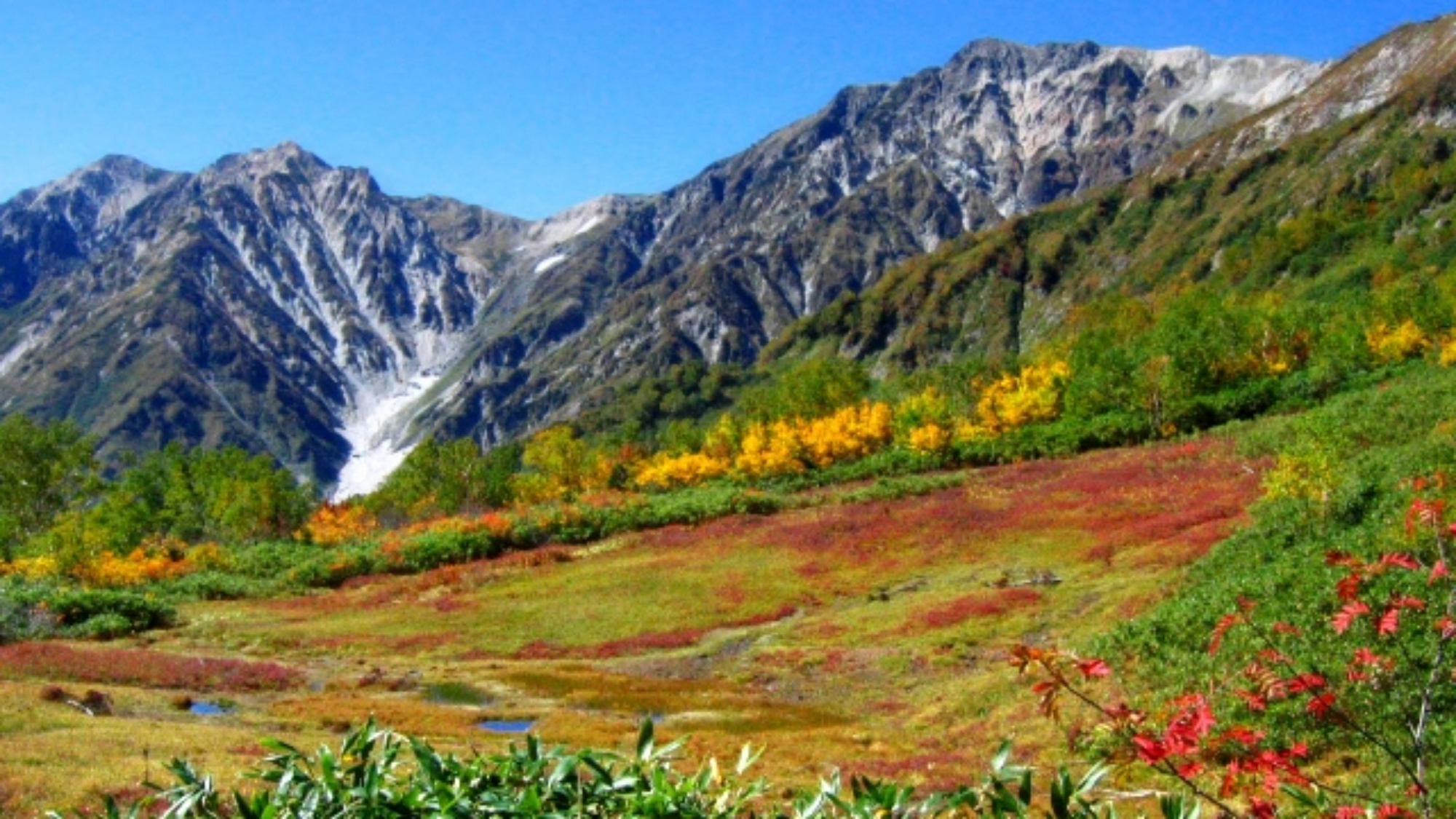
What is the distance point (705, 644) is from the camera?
43.1m

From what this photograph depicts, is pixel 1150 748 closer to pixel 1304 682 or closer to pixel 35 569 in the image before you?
pixel 1304 682

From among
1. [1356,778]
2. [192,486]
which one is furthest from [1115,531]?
[192,486]

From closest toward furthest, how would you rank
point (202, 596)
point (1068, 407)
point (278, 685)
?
point (278, 685), point (202, 596), point (1068, 407)

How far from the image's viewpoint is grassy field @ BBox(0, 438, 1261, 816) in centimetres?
2425

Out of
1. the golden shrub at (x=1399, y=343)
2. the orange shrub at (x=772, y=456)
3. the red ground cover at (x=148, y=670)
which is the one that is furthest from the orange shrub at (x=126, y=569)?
the golden shrub at (x=1399, y=343)

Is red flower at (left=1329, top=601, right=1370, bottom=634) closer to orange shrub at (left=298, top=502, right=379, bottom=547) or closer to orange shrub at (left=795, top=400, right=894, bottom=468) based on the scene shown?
orange shrub at (left=298, top=502, right=379, bottom=547)

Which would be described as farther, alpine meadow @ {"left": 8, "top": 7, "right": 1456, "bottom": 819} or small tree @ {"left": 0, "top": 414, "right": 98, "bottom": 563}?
small tree @ {"left": 0, "top": 414, "right": 98, "bottom": 563}

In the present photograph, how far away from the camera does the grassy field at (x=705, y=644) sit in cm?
2425

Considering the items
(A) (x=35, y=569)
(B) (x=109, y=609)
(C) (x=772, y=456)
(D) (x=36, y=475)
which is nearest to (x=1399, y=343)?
(C) (x=772, y=456)

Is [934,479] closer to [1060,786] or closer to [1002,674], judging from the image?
[1002,674]

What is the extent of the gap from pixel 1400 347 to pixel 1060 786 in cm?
9905

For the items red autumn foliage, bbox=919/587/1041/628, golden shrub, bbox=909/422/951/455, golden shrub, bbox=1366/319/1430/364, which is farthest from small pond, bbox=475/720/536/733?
golden shrub, bbox=1366/319/1430/364

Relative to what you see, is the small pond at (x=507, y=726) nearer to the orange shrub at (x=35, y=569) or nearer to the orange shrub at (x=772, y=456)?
the orange shrub at (x=35, y=569)

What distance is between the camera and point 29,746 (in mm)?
19109
